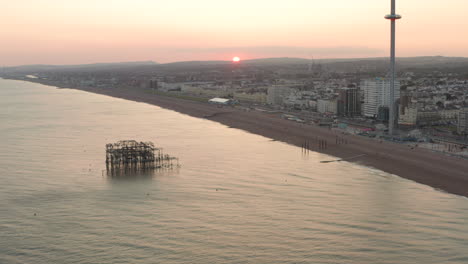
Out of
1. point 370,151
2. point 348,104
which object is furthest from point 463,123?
point 348,104

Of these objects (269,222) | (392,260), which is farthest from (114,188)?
(392,260)

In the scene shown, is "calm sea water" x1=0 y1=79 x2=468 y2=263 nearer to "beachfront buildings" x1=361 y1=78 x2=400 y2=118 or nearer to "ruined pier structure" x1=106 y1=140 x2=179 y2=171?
"ruined pier structure" x1=106 y1=140 x2=179 y2=171

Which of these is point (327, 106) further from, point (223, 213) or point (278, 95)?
point (223, 213)

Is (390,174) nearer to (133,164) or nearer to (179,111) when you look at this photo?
(133,164)

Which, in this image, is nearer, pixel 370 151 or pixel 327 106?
pixel 370 151

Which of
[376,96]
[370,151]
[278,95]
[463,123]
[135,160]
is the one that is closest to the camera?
[135,160]

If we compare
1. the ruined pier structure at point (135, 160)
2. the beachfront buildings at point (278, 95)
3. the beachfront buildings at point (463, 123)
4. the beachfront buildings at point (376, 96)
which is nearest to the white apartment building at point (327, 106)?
the beachfront buildings at point (376, 96)

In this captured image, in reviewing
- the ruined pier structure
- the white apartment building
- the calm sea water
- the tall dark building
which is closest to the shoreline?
the calm sea water
